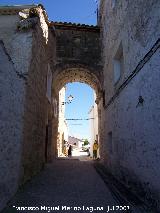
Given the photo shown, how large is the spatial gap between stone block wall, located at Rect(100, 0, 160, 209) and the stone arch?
493cm

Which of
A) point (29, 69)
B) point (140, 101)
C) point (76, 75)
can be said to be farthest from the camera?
point (76, 75)

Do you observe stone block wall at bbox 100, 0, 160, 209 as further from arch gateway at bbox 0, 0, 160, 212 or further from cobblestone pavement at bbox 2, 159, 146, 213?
cobblestone pavement at bbox 2, 159, 146, 213

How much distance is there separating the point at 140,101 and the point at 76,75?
29.2ft

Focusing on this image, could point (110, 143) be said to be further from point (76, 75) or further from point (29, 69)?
point (76, 75)

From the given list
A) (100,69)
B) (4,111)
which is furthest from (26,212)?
(100,69)

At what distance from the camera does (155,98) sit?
443 cm

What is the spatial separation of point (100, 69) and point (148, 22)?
7.56 m

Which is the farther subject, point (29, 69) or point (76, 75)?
point (76, 75)

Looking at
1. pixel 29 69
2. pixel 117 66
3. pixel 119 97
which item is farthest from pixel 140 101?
pixel 117 66

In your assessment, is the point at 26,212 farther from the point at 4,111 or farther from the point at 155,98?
the point at 155,98

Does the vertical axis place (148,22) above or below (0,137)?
above

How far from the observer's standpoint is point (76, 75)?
13906 mm

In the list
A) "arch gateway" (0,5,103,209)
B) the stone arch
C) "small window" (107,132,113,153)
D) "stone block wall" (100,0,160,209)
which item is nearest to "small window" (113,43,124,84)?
"stone block wall" (100,0,160,209)

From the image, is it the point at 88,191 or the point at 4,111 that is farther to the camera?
the point at 88,191
